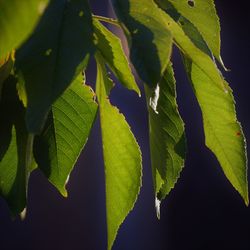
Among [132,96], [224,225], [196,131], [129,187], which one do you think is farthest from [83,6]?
[224,225]

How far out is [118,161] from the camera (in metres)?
0.63

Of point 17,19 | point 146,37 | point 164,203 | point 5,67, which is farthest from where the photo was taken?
point 164,203

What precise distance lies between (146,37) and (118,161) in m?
0.21

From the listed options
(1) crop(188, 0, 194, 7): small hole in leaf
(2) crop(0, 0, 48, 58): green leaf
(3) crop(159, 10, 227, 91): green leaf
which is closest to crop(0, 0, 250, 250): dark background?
(1) crop(188, 0, 194, 7): small hole in leaf

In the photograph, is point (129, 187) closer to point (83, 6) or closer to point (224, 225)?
point (83, 6)

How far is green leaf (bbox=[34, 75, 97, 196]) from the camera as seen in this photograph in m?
0.59

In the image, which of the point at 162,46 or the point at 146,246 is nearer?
the point at 162,46

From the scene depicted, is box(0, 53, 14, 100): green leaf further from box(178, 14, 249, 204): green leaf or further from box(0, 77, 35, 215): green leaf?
box(178, 14, 249, 204): green leaf

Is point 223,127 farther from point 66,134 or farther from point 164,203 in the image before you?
point 164,203

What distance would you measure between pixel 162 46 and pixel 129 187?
0.23 meters

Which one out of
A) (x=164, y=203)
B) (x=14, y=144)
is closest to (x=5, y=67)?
(x=14, y=144)

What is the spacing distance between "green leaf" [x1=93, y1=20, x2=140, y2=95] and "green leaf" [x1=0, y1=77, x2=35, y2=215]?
0.09m

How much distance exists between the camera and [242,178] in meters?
0.61

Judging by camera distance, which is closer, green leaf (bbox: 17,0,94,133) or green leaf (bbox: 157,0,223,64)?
green leaf (bbox: 17,0,94,133)
